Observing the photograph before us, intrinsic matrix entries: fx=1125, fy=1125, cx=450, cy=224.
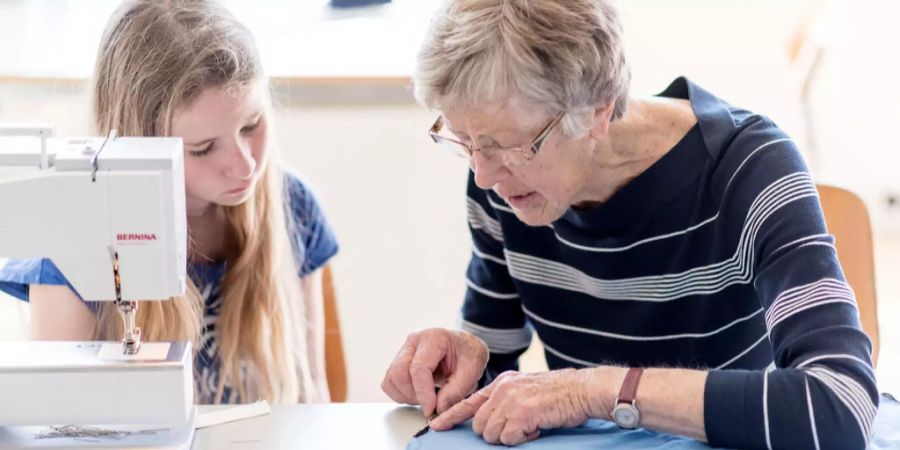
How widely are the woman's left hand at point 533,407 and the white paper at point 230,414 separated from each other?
1.10ft

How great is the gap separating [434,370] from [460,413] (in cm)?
16

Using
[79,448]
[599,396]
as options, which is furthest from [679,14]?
[79,448]

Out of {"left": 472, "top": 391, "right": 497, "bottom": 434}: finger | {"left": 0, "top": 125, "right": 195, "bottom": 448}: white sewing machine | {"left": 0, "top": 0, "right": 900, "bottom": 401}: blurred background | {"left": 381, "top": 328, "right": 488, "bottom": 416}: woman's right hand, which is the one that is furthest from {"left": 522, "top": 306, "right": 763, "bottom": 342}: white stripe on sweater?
{"left": 0, "top": 0, "right": 900, "bottom": 401}: blurred background

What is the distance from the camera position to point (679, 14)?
142 inches

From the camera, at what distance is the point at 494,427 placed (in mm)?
1450

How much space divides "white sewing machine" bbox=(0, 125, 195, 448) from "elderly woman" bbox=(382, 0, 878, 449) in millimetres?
373

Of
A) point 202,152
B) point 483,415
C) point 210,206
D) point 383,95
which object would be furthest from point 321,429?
point 383,95

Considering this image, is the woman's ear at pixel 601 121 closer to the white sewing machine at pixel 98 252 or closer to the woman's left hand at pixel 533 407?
the woman's left hand at pixel 533 407

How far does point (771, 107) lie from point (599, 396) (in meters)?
2.46

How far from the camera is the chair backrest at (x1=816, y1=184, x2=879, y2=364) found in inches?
75.8

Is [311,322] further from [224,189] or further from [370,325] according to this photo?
[370,325]

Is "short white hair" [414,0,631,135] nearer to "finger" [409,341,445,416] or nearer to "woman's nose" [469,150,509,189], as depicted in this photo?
"woman's nose" [469,150,509,189]

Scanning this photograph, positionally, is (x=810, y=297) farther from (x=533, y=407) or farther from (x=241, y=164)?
(x=241, y=164)

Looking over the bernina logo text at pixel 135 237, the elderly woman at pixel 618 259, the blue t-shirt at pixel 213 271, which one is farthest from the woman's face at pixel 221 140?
the bernina logo text at pixel 135 237
